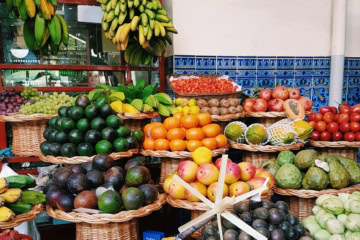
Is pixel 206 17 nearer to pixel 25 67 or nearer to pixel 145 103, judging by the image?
pixel 145 103

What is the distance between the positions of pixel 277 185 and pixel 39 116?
1.85 m

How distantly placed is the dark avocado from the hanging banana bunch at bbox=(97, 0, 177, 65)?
157 cm

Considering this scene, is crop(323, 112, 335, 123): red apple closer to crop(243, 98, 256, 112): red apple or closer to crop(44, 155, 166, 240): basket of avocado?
crop(243, 98, 256, 112): red apple

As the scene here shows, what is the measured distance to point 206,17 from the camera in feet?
11.7

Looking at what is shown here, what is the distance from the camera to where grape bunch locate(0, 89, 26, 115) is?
99.4 inches

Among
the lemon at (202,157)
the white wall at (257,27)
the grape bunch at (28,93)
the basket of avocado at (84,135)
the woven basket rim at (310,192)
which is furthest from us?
the white wall at (257,27)

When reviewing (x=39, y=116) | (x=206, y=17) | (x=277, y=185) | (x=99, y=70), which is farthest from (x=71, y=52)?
(x=277, y=185)

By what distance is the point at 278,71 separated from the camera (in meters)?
3.88

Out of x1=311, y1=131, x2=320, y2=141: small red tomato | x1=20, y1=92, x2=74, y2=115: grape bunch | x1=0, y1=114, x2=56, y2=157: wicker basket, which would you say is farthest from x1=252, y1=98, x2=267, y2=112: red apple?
A: x1=0, y1=114, x2=56, y2=157: wicker basket

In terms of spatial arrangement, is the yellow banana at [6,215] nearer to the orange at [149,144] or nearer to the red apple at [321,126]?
the orange at [149,144]

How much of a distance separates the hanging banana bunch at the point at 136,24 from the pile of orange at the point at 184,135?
926mm

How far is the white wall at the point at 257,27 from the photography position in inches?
139

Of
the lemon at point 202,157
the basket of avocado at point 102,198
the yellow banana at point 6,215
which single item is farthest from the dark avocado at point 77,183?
the lemon at point 202,157

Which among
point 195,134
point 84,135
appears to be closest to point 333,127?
point 195,134
